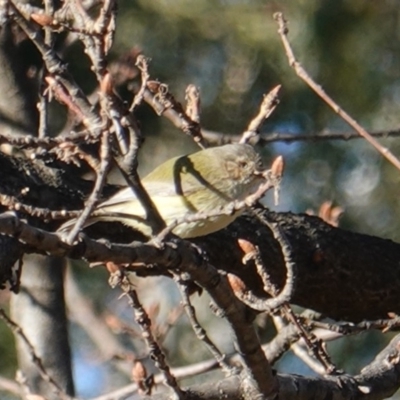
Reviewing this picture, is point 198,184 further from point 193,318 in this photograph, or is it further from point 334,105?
point 193,318

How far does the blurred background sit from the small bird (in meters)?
1.89

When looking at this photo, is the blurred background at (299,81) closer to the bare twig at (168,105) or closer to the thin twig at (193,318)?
the bare twig at (168,105)

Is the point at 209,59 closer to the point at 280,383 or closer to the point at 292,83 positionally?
the point at 292,83

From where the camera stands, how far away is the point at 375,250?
4.03 m

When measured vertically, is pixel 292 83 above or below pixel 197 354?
above

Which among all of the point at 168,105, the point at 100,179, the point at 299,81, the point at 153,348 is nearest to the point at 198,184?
the point at 168,105

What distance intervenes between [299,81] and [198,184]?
229 cm

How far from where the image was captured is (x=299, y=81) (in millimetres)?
5883

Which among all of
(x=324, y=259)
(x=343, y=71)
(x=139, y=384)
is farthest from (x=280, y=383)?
(x=343, y=71)

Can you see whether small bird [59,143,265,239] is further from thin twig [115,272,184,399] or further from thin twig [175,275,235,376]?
thin twig [115,272,184,399]

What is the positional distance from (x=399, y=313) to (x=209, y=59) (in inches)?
99.3

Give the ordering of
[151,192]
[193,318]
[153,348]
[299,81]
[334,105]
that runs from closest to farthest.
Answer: [153,348] < [193,318] < [334,105] < [151,192] < [299,81]

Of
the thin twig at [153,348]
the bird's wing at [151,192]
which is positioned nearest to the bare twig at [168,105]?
the thin twig at [153,348]

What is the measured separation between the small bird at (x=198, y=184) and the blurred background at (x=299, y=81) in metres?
1.89
